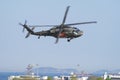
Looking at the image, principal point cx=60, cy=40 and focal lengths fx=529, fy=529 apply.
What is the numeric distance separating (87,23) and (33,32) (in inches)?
417

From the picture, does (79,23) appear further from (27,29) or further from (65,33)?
(27,29)

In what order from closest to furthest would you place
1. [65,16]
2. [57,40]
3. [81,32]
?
1. [57,40]
2. [65,16]
3. [81,32]

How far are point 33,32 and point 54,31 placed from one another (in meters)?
4.87

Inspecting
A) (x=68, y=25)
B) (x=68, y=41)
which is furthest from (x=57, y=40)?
(x=68, y=25)

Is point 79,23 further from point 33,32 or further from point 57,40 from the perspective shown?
point 33,32

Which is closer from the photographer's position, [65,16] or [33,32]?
[65,16]

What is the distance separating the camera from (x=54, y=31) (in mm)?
63719

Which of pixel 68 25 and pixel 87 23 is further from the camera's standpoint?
pixel 68 25

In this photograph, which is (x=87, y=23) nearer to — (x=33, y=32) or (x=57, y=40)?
(x=57, y=40)

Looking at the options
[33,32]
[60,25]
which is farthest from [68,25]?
[33,32]

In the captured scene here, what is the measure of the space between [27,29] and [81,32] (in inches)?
292

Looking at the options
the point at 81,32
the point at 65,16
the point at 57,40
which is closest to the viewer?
the point at 57,40

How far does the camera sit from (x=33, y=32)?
67750 millimetres

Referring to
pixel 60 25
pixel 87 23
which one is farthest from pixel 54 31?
pixel 87 23
